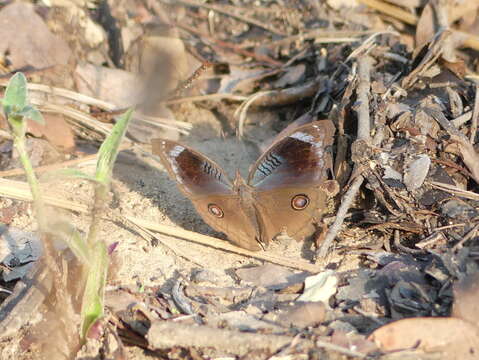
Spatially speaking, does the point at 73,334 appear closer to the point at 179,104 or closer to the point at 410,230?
the point at 410,230

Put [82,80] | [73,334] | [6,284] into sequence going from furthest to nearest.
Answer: [82,80] → [6,284] → [73,334]

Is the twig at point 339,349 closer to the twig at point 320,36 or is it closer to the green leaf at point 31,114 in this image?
the green leaf at point 31,114

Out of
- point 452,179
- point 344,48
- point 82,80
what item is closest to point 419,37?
point 344,48

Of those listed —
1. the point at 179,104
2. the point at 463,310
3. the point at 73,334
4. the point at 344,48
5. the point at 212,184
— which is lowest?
the point at 73,334

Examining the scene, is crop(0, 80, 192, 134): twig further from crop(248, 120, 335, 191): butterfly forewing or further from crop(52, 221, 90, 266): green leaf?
crop(52, 221, 90, 266): green leaf

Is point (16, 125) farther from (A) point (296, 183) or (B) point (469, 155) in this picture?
(B) point (469, 155)

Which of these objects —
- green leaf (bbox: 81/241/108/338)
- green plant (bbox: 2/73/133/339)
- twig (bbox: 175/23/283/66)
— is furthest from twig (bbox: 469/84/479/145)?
green leaf (bbox: 81/241/108/338)

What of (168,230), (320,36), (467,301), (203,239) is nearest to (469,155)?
(467,301)
